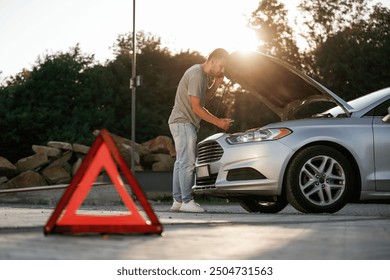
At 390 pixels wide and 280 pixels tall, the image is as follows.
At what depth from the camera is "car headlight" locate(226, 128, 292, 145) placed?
8.17m

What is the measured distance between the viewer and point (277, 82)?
8945 mm

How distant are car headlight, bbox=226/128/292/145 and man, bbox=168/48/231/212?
321 mm

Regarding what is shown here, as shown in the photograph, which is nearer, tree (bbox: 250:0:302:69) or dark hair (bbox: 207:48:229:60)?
dark hair (bbox: 207:48:229:60)

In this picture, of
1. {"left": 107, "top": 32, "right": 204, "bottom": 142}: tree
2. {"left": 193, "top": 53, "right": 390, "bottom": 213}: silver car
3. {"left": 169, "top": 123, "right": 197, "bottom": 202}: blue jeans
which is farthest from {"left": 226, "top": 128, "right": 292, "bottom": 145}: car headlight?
{"left": 107, "top": 32, "right": 204, "bottom": 142}: tree

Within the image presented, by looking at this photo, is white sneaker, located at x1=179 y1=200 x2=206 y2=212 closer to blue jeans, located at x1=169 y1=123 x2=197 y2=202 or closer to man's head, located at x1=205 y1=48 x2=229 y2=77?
blue jeans, located at x1=169 y1=123 x2=197 y2=202

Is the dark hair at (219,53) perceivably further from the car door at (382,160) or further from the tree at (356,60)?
the tree at (356,60)

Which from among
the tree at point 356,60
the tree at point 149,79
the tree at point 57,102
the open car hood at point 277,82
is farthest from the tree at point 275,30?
the open car hood at point 277,82

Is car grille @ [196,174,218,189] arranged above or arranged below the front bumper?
below

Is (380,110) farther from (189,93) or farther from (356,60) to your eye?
(356,60)

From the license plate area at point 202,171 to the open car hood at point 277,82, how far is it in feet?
3.90

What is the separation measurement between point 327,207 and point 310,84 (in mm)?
1410
